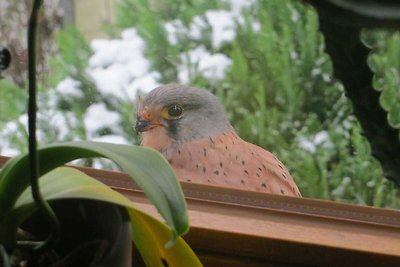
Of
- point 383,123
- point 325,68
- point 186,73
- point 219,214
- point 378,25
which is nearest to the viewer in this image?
point 378,25

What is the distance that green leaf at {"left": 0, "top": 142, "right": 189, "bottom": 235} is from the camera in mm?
487

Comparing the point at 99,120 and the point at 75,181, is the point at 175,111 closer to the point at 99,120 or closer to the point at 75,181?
the point at 99,120

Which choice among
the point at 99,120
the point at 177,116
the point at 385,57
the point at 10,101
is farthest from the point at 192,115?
the point at 385,57

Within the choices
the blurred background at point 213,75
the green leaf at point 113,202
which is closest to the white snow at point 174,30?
the blurred background at point 213,75

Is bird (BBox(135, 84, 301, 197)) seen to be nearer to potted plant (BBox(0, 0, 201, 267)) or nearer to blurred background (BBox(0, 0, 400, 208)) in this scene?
blurred background (BBox(0, 0, 400, 208))

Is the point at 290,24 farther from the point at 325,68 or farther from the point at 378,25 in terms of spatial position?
the point at 378,25

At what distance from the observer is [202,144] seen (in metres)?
1.03

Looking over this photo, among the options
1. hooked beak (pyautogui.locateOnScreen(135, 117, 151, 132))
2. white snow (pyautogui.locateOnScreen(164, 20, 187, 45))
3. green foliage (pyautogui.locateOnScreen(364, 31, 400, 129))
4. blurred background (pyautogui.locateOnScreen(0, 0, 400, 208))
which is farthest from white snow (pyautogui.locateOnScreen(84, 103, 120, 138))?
green foliage (pyautogui.locateOnScreen(364, 31, 400, 129))

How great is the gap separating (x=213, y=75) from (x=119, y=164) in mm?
840

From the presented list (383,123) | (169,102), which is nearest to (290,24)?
(169,102)

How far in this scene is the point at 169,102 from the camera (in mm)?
1012

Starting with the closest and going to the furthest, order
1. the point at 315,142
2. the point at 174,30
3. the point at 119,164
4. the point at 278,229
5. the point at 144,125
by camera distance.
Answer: the point at 119,164 → the point at 278,229 → the point at 144,125 → the point at 315,142 → the point at 174,30

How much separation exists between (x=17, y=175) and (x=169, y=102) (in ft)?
1.64

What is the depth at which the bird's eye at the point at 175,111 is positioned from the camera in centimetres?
102
